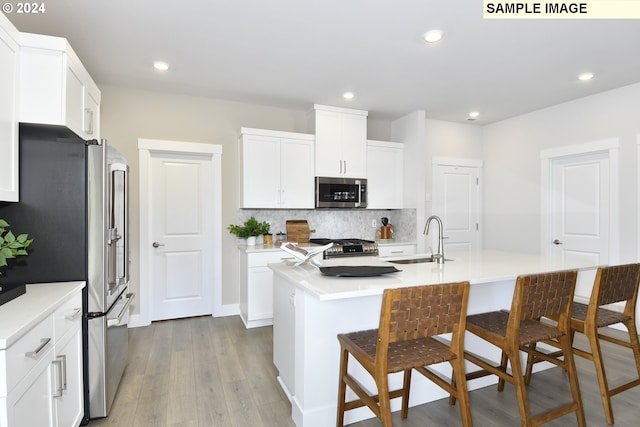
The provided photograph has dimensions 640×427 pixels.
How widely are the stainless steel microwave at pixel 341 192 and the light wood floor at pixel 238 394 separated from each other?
1831 mm

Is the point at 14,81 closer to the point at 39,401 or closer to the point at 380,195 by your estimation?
the point at 39,401

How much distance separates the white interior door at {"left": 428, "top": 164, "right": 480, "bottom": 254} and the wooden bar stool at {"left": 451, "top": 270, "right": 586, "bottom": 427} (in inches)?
120

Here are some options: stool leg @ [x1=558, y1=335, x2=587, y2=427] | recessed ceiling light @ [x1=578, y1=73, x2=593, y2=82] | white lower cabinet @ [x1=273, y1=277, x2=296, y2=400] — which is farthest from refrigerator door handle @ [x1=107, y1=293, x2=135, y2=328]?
recessed ceiling light @ [x1=578, y1=73, x2=593, y2=82]

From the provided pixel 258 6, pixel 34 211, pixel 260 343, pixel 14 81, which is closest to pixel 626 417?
pixel 260 343

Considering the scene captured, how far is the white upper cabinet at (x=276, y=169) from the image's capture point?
12.7ft

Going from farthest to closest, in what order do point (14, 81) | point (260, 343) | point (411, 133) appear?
1. point (411, 133)
2. point (260, 343)
3. point (14, 81)

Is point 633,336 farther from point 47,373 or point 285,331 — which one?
point 47,373

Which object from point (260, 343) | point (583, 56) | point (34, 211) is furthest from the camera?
point (260, 343)

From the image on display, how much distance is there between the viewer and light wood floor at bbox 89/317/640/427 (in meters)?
2.03


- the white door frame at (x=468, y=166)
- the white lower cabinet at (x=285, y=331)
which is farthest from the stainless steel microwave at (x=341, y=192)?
the white lower cabinet at (x=285, y=331)

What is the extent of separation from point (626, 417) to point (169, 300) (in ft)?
13.5

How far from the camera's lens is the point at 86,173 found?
1880mm

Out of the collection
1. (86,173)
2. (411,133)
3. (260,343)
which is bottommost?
(260,343)

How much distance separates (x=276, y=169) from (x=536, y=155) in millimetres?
3477
